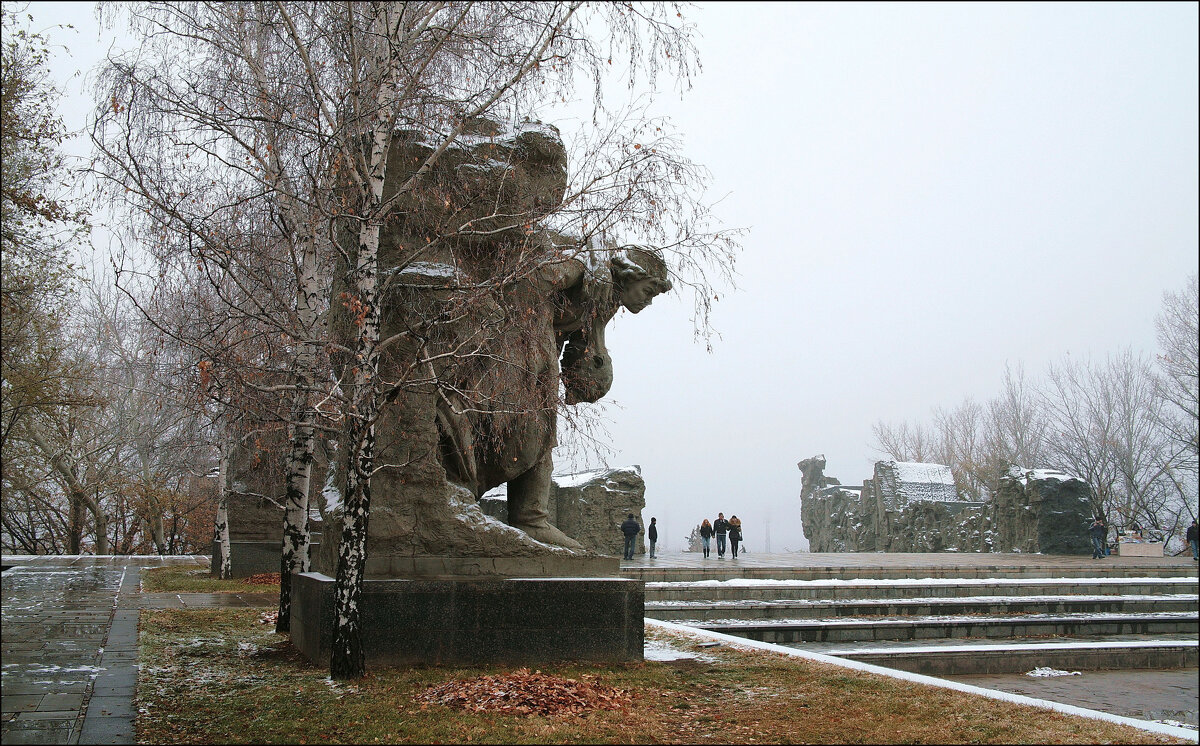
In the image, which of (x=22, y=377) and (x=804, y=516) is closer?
(x=22, y=377)

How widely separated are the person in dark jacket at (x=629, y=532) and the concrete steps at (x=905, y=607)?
6.87 m

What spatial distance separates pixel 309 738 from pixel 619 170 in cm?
466

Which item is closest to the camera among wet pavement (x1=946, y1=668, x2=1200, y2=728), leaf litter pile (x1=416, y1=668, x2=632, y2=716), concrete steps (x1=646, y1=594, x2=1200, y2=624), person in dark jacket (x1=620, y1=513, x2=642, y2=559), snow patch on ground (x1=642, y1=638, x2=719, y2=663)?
leaf litter pile (x1=416, y1=668, x2=632, y2=716)

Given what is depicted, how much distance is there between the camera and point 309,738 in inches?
194

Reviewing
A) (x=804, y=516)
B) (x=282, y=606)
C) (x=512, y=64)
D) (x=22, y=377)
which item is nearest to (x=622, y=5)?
(x=512, y=64)

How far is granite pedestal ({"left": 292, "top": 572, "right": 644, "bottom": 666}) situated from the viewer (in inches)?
270

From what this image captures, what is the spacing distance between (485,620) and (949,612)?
9.62 metres

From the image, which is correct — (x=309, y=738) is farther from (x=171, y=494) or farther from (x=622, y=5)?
(x=171, y=494)

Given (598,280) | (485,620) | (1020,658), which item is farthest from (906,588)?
(485,620)

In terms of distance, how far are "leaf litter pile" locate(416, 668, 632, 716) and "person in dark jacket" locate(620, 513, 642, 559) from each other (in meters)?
14.5

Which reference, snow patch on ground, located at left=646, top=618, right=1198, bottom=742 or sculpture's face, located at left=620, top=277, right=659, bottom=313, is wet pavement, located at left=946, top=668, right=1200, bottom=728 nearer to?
snow patch on ground, located at left=646, top=618, right=1198, bottom=742

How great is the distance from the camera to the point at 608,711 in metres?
5.74

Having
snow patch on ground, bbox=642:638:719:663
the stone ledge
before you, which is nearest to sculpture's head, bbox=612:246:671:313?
the stone ledge

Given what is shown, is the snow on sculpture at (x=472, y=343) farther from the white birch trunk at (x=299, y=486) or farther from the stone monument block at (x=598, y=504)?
the stone monument block at (x=598, y=504)
